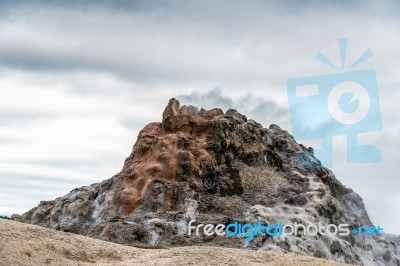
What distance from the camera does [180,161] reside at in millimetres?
34750

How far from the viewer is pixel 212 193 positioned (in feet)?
115

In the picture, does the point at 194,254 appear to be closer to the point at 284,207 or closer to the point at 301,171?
the point at 284,207

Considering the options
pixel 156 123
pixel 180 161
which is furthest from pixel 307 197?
pixel 156 123

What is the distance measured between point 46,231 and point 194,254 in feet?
17.8

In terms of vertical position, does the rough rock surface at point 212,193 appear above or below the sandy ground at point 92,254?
above

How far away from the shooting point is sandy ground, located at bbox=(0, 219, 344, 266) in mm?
20094

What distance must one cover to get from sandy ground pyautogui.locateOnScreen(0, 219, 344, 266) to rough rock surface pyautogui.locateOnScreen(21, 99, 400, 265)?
7.14 meters

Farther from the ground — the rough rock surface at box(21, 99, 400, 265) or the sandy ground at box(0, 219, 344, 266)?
the rough rock surface at box(21, 99, 400, 265)

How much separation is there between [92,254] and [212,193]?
45.2ft

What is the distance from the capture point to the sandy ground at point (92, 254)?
2009cm

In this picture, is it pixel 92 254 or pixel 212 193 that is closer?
pixel 92 254

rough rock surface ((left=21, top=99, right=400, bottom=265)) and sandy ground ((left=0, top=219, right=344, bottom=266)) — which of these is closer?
sandy ground ((left=0, top=219, right=344, bottom=266))

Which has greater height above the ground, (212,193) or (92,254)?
(212,193)

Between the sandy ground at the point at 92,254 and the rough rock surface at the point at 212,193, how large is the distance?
23.4ft
